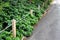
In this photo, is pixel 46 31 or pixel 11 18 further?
pixel 46 31

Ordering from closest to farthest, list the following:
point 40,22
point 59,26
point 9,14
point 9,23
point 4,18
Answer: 1. point 9,23
2. point 4,18
3. point 9,14
4. point 59,26
5. point 40,22

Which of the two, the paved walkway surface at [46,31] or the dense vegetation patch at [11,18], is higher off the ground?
the dense vegetation patch at [11,18]

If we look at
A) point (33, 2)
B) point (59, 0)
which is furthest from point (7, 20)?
point (59, 0)

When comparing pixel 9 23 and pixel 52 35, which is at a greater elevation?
pixel 9 23

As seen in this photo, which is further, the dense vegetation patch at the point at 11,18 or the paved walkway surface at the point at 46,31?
the paved walkway surface at the point at 46,31

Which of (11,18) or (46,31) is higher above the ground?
(11,18)

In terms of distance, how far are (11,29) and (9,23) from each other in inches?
16.9

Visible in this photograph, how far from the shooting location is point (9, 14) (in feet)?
40.7

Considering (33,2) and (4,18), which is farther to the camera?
(33,2)

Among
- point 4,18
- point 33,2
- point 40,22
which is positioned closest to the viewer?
point 4,18

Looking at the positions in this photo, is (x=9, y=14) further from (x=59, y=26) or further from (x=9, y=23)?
(x=59, y=26)

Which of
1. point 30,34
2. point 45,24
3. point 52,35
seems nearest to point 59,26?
point 45,24

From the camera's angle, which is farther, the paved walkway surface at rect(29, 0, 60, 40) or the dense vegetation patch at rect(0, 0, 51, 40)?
the paved walkway surface at rect(29, 0, 60, 40)

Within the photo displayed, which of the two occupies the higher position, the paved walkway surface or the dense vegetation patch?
the dense vegetation patch
